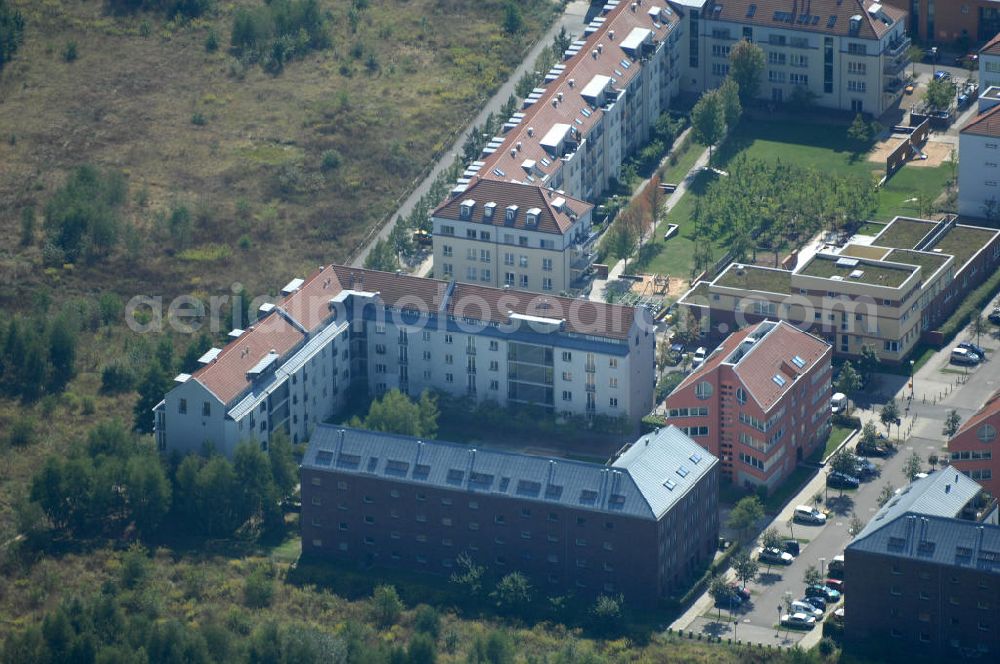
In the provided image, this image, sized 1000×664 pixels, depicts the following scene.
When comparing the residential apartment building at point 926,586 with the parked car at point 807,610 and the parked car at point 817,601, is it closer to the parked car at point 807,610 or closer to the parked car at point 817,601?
the parked car at point 807,610

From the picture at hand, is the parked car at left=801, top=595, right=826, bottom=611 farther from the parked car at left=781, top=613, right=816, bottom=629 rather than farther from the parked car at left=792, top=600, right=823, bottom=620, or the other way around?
the parked car at left=781, top=613, right=816, bottom=629

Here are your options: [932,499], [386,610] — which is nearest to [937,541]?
[932,499]

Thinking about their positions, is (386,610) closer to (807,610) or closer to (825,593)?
(807,610)

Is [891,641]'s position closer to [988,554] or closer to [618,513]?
[988,554]

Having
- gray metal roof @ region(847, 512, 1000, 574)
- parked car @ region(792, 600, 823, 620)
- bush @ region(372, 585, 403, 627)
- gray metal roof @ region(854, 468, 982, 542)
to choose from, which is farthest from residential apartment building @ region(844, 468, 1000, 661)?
bush @ region(372, 585, 403, 627)

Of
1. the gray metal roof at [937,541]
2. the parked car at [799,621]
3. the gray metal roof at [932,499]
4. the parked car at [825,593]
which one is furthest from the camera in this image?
the parked car at [825,593]

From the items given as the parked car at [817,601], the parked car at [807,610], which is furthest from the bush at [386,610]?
the parked car at [817,601]
